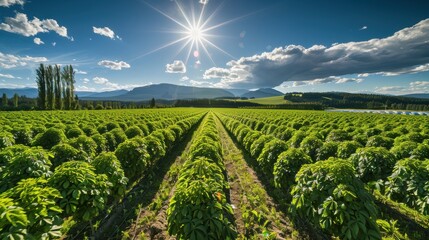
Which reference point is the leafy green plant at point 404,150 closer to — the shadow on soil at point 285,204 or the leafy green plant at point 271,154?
the leafy green plant at point 271,154

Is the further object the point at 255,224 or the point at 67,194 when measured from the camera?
the point at 255,224

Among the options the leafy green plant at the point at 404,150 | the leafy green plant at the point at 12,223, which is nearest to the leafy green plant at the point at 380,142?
the leafy green plant at the point at 404,150

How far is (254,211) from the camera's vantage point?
7.77m

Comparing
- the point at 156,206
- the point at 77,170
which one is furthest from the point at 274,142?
the point at 77,170

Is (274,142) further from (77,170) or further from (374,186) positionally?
(77,170)

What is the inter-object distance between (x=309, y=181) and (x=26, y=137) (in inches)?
658

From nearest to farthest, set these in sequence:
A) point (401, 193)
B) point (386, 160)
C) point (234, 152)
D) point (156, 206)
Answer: point (401, 193) → point (386, 160) → point (156, 206) → point (234, 152)

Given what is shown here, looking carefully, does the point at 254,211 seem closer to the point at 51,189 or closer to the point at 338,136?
the point at 51,189

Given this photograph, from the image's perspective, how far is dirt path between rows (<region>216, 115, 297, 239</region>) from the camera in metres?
6.95

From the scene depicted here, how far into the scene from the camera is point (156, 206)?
28.1ft

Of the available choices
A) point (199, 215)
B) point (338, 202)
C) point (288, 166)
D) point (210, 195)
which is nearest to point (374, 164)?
point (288, 166)

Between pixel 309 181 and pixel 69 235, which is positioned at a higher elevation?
pixel 309 181

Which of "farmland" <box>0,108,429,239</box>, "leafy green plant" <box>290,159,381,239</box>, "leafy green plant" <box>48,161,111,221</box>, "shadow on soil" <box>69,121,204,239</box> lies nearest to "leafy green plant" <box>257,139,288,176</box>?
"farmland" <box>0,108,429,239</box>

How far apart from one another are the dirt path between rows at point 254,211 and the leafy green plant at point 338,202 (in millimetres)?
1907
